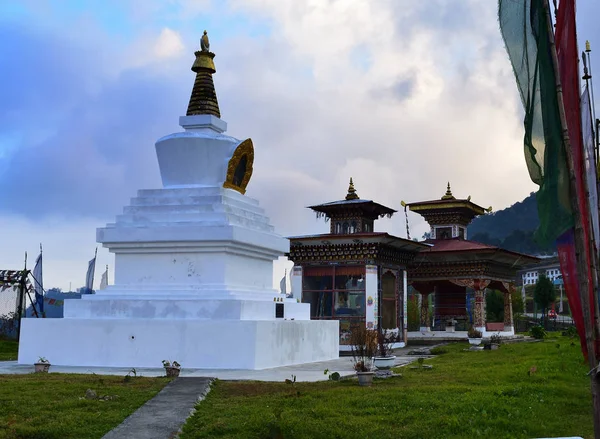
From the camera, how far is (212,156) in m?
18.8

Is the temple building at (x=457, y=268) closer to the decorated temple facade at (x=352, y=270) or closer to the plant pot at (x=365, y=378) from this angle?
the decorated temple facade at (x=352, y=270)

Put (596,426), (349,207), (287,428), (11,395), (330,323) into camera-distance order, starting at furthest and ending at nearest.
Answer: (349,207)
(330,323)
(11,395)
(287,428)
(596,426)

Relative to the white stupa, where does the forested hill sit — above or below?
above

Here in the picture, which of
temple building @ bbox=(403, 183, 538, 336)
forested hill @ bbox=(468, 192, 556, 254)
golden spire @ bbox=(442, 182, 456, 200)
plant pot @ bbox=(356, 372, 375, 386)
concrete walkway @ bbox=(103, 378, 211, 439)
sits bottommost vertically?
concrete walkway @ bbox=(103, 378, 211, 439)

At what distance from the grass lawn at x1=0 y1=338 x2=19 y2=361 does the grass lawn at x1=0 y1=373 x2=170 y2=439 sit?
22.0 feet

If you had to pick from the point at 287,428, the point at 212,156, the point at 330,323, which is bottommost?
the point at 287,428

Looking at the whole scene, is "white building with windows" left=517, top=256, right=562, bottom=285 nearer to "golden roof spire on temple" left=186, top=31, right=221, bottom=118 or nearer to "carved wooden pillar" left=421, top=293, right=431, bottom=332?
"carved wooden pillar" left=421, top=293, right=431, bottom=332

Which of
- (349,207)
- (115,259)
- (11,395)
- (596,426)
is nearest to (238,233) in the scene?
(115,259)

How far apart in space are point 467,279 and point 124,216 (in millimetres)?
21148

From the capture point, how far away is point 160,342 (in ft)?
53.5

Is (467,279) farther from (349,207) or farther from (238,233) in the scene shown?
(238,233)

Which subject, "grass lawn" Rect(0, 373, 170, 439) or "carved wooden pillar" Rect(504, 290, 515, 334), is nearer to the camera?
"grass lawn" Rect(0, 373, 170, 439)

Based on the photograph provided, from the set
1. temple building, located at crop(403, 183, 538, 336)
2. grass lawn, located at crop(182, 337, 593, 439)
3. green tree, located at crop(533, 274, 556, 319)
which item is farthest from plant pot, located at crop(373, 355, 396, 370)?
green tree, located at crop(533, 274, 556, 319)

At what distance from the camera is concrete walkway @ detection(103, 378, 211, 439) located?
8375 millimetres
